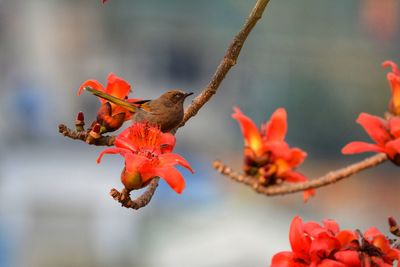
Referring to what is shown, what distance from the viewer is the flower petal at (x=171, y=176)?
0.87 meters

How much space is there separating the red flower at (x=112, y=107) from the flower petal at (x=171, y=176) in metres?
0.13

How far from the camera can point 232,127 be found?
372 inches

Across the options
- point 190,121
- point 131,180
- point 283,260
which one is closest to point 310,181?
point 283,260

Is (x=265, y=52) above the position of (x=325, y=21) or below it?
below

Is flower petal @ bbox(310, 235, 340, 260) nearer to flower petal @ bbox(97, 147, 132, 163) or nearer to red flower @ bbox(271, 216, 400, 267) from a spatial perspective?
red flower @ bbox(271, 216, 400, 267)

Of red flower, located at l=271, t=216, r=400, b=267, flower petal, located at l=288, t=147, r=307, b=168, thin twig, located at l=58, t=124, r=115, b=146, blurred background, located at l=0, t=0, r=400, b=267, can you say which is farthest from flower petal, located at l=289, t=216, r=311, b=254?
blurred background, located at l=0, t=0, r=400, b=267

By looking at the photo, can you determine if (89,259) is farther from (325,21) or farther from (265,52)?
(325,21)

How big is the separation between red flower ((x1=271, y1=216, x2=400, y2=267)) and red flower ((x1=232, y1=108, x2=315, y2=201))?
0.32 meters

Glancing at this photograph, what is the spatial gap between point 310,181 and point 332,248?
27 centimetres

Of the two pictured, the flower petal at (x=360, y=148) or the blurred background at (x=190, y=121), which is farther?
the blurred background at (x=190, y=121)

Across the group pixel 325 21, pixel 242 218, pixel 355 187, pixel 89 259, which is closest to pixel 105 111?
pixel 89 259

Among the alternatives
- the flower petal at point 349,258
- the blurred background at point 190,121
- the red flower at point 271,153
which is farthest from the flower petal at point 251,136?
the blurred background at point 190,121

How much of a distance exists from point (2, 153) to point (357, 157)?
3359 millimetres

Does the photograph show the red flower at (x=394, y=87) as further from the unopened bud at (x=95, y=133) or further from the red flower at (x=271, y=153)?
the unopened bud at (x=95, y=133)
